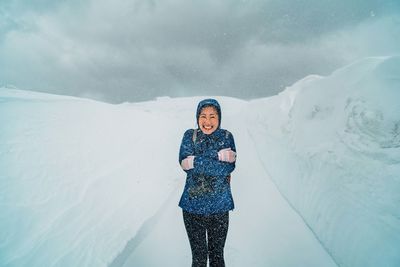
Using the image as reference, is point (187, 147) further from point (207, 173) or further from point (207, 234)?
point (207, 234)

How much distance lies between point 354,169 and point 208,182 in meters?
2.33

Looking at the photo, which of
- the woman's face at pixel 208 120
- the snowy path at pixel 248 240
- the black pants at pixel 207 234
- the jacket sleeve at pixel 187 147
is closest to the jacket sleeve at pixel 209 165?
the jacket sleeve at pixel 187 147

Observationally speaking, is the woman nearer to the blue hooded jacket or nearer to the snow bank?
the blue hooded jacket

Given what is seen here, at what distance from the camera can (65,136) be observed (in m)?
5.62

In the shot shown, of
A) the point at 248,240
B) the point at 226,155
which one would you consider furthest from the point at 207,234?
the point at 248,240

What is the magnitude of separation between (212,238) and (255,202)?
331cm

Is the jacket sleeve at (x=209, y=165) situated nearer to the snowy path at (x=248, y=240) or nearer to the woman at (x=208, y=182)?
the woman at (x=208, y=182)

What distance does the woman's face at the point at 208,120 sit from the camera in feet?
8.51

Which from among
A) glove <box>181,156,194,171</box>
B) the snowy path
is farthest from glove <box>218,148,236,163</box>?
the snowy path

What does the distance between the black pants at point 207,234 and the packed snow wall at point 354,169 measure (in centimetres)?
150

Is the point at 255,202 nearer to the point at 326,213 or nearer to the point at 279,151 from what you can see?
the point at 326,213

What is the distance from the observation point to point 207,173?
97.6 inches

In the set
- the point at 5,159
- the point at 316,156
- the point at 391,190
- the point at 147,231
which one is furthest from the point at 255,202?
the point at 5,159

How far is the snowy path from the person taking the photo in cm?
354
